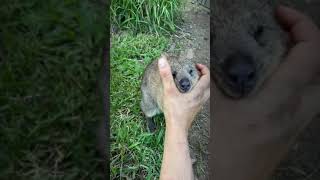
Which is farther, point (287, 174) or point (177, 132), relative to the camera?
point (287, 174)

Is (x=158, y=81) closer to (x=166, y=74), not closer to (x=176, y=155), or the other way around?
(x=166, y=74)

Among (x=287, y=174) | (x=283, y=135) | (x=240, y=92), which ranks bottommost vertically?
(x=287, y=174)

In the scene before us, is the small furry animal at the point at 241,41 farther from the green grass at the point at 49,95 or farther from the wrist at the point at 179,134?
the green grass at the point at 49,95

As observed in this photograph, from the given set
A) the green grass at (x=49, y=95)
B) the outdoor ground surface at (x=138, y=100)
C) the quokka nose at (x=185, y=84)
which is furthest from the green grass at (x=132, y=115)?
the green grass at (x=49, y=95)

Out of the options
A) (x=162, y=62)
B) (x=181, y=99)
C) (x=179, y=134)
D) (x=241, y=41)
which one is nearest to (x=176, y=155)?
(x=179, y=134)

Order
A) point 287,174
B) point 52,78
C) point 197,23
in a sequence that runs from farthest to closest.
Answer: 1. point 52,78
2. point 287,174
3. point 197,23

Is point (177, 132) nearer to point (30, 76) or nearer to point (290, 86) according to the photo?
point (290, 86)

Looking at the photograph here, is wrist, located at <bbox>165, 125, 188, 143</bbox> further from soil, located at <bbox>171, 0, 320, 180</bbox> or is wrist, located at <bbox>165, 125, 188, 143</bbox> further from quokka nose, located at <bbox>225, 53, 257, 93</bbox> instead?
quokka nose, located at <bbox>225, 53, 257, 93</bbox>

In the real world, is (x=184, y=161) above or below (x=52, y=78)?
below

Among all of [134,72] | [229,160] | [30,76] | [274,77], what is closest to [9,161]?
[30,76]
